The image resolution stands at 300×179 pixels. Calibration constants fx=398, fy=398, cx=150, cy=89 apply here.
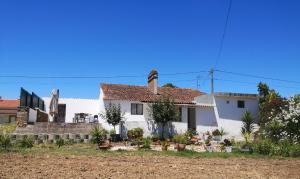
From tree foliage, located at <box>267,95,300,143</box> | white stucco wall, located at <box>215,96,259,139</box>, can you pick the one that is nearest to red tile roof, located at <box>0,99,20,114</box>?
white stucco wall, located at <box>215,96,259,139</box>

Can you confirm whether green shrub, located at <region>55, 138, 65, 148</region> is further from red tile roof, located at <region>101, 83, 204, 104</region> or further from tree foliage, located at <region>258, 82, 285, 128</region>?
tree foliage, located at <region>258, 82, 285, 128</region>

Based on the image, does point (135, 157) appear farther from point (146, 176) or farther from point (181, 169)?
point (146, 176)

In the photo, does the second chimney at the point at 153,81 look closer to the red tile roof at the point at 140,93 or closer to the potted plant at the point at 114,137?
the red tile roof at the point at 140,93

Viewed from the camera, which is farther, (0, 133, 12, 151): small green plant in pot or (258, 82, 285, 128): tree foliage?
(258, 82, 285, 128): tree foliage

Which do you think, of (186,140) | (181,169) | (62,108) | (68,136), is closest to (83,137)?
(68,136)

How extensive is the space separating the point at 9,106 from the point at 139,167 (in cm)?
4170

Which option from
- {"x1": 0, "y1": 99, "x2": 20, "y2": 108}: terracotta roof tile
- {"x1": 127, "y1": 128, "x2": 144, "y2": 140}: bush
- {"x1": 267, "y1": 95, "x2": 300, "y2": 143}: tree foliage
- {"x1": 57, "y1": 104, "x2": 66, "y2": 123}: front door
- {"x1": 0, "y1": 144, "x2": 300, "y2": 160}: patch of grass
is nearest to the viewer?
{"x1": 0, "y1": 144, "x2": 300, "y2": 160}: patch of grass

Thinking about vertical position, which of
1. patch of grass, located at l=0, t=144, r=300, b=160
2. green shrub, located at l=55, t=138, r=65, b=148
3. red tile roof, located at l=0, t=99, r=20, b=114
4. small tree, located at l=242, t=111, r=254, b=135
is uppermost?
red tile roof, located at l=0, t=99, r=20, b=114

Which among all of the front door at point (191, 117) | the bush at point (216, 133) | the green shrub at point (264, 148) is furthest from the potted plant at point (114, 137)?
the green shrub at point (264, 148)

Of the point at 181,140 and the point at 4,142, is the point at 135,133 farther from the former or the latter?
the point at 4,142

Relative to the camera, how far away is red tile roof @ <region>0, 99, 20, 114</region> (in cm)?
5200

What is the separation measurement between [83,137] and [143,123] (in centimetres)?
783

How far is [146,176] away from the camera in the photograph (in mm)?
14555

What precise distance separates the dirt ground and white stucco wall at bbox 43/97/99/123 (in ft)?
83.5
